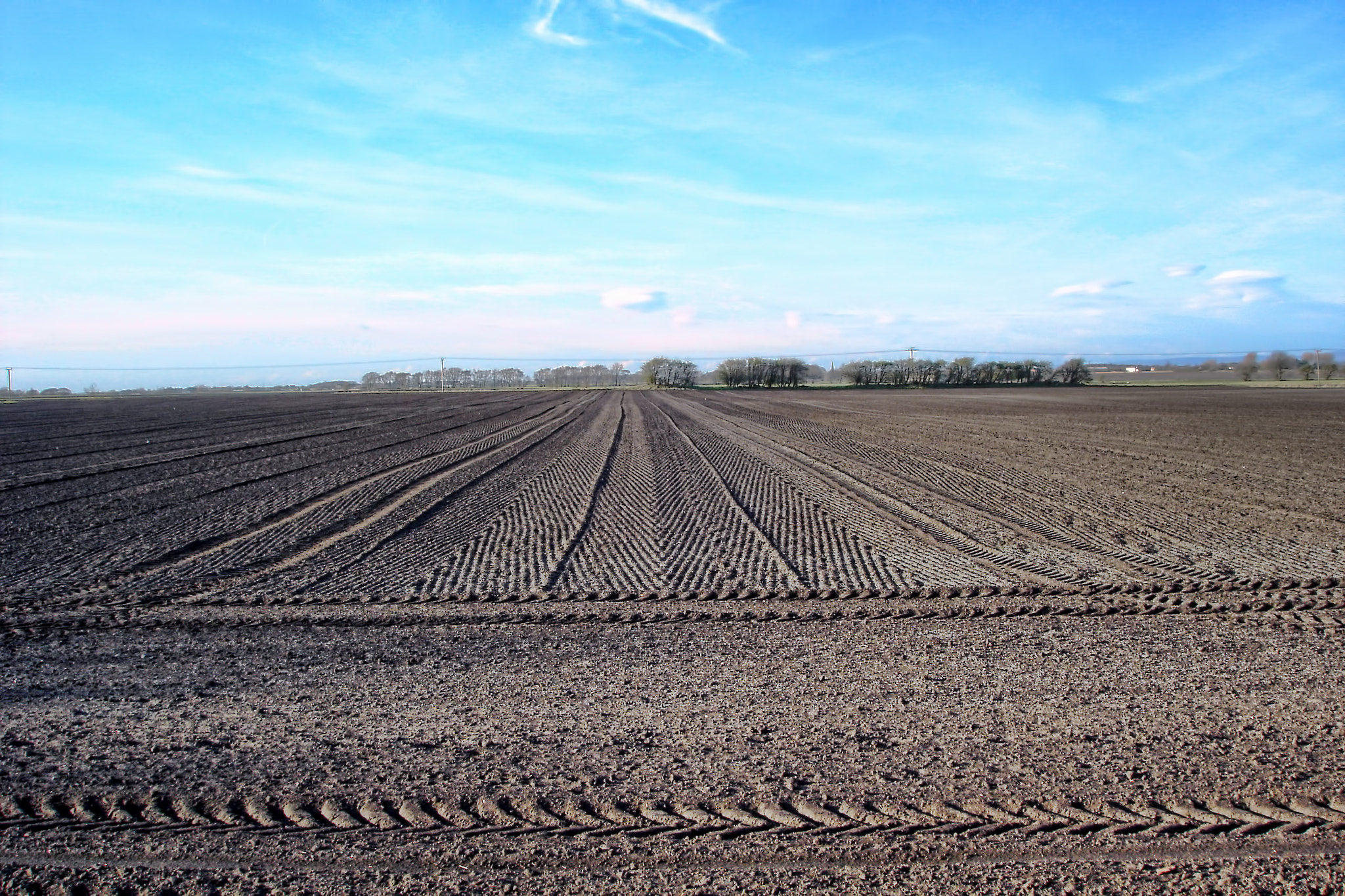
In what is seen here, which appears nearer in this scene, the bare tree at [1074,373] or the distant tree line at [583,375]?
the bare tree at [1074,373]

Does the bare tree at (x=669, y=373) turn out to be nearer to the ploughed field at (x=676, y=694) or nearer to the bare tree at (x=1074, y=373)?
the bare tree at (x=1074, y=373)

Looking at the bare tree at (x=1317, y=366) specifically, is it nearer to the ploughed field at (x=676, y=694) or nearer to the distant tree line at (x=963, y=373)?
the distant tree line at (x=963, y=373)

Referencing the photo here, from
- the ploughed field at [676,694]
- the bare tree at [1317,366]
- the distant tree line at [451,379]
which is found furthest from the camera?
the distant tree line at [451,379]

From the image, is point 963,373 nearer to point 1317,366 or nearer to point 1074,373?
point 1074,373

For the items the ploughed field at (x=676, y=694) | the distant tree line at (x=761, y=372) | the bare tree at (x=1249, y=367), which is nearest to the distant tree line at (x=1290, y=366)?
the bare tree at (x=1249, y=367)

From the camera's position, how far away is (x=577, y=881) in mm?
3221

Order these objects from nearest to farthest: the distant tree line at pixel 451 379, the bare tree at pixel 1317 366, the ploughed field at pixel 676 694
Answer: the ploughed field at pixel 676 694 < the bare tree at pixel 1317 366 < the distant tree line at pixel 451 379

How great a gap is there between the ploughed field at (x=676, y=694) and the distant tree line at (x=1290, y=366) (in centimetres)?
9538

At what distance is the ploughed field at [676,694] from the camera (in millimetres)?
3375

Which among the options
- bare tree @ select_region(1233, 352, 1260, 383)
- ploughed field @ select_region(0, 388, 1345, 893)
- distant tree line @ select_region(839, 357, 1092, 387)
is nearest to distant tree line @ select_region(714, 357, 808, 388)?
distant tree line @ select_region(839, 357, 1092, 387)

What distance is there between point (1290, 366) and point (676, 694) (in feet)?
369

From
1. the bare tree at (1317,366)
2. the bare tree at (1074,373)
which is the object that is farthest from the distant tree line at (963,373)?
the bare tree at (1317,366)

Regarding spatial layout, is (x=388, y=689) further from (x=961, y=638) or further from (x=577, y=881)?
(x=961, y=638)

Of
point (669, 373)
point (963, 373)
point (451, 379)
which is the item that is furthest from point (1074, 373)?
point (451, 379)
